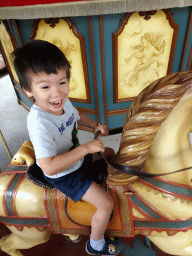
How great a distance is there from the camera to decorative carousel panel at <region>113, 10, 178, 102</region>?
5.54ft

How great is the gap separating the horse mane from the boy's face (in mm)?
241

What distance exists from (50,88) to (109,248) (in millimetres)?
727

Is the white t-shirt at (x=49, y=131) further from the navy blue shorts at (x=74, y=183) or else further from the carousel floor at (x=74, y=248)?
the carousel floor at (x=74, y=248)

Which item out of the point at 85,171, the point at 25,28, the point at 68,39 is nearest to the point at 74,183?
the point at 85,171

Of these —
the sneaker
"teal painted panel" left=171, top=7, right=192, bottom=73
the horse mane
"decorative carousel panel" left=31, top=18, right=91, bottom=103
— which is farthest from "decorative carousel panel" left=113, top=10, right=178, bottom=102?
the sneaker

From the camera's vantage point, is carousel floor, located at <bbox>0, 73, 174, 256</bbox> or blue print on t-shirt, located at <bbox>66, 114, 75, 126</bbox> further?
carousel floor, located at <bbox>0, 73, 174, 256</bbox>

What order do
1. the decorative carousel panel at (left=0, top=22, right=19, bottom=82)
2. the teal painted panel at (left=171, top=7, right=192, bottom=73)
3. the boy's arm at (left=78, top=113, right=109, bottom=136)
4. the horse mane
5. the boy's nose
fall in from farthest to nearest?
the decorative carousel panel at (left=0, top=22, right=19, bottom=82)
the teal painted panel at (left=171, top=7, right=192, bottom=73)
the boy's arm at (left=78, top=113, right=109, bottom=136)
the boy's nose
the horse mane

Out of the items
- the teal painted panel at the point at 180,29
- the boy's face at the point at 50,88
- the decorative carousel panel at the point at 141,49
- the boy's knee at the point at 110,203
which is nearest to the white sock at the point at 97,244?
the boy's knee at the point at 110,203

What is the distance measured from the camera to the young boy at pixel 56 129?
0.63 m

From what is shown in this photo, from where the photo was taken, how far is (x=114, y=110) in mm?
2207

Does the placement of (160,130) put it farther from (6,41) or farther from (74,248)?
(6,41)

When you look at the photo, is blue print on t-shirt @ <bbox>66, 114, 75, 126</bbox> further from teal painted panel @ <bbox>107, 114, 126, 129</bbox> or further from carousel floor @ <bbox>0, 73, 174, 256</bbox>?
teal painted panel @ <bbox>107, 114, 126, 129</bbox>

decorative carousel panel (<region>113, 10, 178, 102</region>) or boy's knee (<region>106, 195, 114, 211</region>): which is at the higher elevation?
decorative carousel panel (<region>113, 10, 178, 102</region>)

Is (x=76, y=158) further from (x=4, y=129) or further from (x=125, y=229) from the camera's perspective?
(x=4, y=129)
